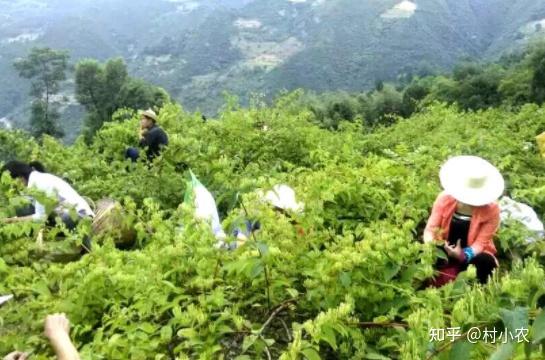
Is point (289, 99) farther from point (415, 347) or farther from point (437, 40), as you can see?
point (437, 40)

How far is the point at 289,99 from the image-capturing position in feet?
24.4

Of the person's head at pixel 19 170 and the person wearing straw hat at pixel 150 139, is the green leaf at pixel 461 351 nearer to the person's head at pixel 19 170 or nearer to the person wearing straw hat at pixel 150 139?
the person's head at pixel 19 170

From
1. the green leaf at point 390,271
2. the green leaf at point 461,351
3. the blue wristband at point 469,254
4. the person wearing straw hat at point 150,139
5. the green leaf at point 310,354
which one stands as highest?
the green leaf at point 461,351

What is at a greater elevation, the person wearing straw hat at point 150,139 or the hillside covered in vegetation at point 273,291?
the hillside covered in vegetation at point 273,291

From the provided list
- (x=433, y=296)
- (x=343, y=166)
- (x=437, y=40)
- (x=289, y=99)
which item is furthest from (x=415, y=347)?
(x=437, y=40)

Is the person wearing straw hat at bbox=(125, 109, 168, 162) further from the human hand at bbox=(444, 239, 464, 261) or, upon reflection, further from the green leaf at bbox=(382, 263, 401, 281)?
the green leaf at bbox=(382, 263, 401, 281)

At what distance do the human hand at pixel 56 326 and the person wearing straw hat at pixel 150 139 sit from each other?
12.3 ft

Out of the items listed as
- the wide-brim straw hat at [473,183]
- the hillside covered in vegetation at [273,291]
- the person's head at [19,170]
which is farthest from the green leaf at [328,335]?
the person's head at [19,170]

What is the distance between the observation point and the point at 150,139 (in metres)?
6.48

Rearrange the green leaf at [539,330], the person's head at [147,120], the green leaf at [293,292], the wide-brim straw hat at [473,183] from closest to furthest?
the green leaf at [539,330] < the green leaf at [293,292] < the wide-brim straw hat at [473,183] < the person's head at [147,120]

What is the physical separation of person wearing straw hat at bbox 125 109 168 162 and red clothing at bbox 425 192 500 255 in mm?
3218

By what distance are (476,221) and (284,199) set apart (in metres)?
1.36

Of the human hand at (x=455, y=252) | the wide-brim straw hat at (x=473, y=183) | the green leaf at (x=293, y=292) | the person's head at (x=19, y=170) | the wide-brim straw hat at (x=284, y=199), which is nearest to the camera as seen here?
the green leaf at (x=293, y=292)

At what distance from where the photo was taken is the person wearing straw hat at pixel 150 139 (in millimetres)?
6357
